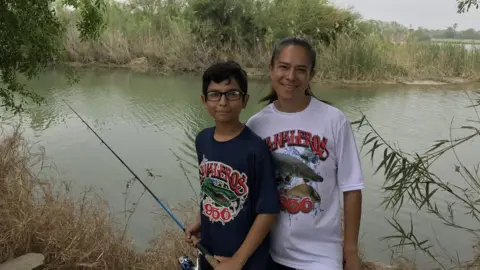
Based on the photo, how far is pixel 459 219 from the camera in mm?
3625

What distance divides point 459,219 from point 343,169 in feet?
9.72

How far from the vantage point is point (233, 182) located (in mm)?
1207

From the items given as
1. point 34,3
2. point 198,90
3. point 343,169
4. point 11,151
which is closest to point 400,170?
point 343,169

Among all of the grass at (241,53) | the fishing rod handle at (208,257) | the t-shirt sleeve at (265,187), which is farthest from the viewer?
the grass at (241,53)

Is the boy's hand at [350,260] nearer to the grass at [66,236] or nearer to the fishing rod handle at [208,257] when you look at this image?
the fishing rod handle at [208,257]

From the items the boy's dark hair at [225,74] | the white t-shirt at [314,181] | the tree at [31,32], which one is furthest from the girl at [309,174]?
the tree at [31,32]

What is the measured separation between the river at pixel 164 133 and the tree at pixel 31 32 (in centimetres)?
125

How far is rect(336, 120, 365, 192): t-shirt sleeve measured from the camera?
1188 mm

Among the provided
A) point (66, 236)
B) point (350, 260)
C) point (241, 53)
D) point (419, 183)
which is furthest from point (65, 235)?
point (241, 53)

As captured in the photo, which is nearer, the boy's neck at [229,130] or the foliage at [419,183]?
the boy's neck at [229,130]

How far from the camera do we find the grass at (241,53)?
1048cm

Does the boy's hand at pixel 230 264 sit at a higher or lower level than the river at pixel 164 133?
higher

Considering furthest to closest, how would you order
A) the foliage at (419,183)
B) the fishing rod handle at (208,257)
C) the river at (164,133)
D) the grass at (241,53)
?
1. the grass at (241,53)
2. the river at (164,133)
3. the foliage at (419,183)
4. the fishing rod handle at (208,257)

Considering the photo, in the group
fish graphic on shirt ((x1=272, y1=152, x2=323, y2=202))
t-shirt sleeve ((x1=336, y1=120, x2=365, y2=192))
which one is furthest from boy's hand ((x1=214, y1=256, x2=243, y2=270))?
t-shirt sleeve ((x1=336, y1=120, x2=365, y2=192))
